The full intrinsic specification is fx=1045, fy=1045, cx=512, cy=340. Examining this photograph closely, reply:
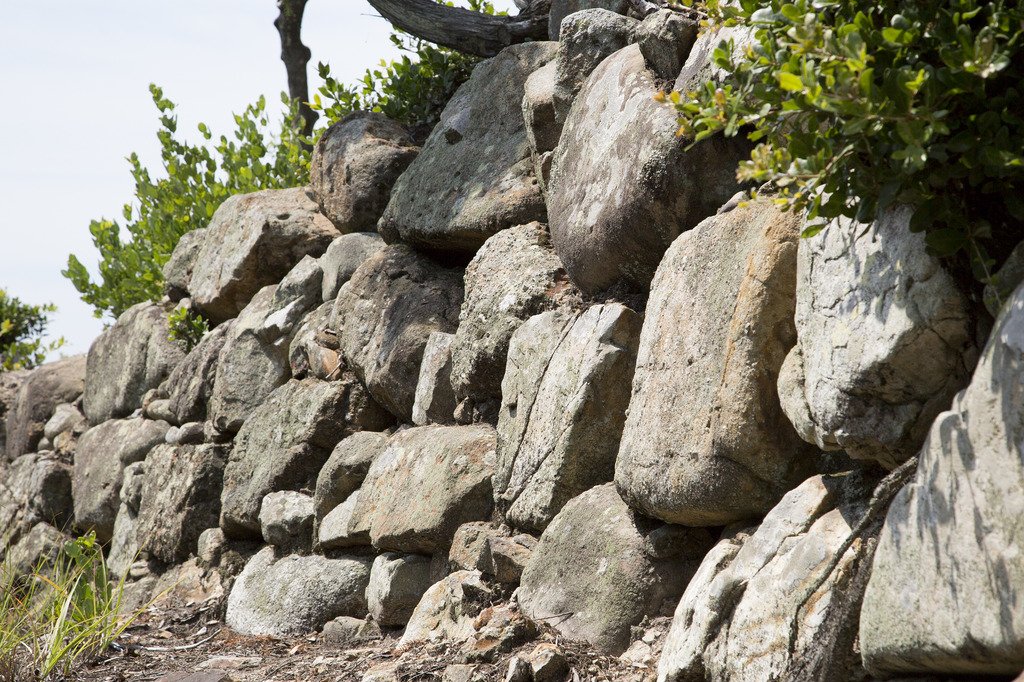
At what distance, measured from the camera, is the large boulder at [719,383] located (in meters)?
2.95

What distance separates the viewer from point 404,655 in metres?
3.80

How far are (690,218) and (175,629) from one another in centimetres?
345

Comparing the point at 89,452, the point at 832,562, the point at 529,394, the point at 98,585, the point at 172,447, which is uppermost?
the point at 89,452

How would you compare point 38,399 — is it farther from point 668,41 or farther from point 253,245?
point 668,41

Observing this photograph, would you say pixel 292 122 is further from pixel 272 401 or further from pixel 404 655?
pixel 404 655

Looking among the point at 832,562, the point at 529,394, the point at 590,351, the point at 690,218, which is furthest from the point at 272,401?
the point at 832,562

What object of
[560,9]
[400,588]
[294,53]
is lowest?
[400,588]

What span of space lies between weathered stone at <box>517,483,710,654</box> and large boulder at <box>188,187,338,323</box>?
3403 mm

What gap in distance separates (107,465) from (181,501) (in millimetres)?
1553

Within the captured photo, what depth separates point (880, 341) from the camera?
2.40 m

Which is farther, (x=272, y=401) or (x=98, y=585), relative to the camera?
(x=98, y=585)

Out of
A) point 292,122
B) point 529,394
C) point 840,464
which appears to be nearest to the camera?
point 840,464

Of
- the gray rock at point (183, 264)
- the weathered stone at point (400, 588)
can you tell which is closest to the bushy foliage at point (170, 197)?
the gray rock at point (183, 264)

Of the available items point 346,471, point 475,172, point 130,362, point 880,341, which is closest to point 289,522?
point 346,471
